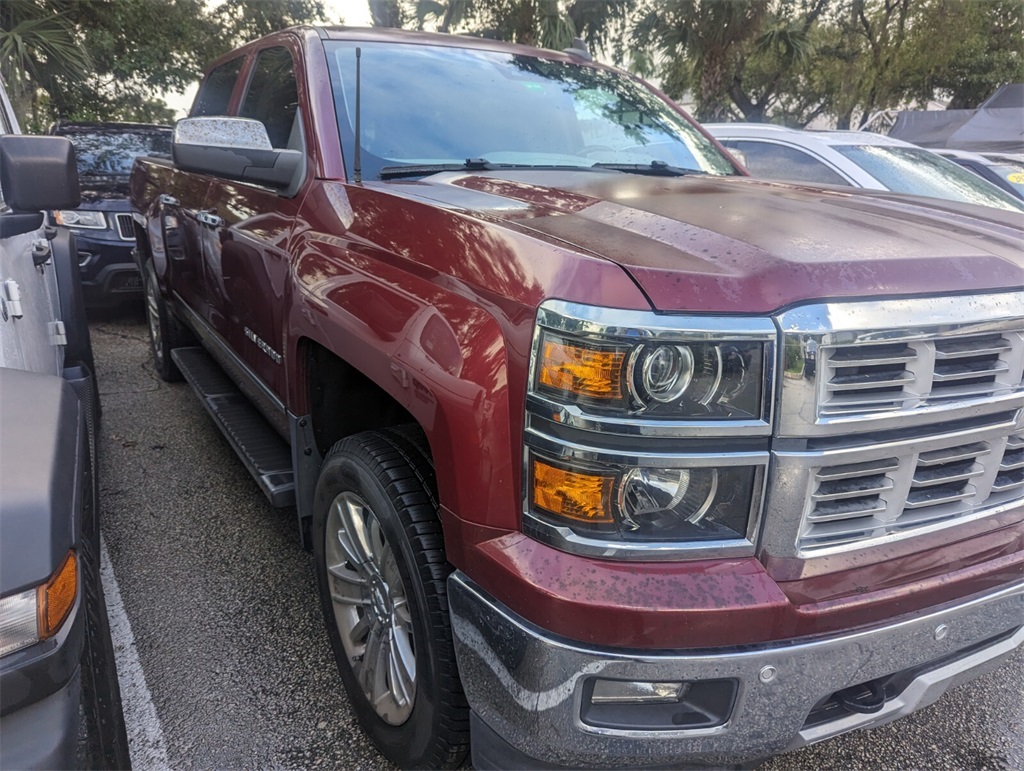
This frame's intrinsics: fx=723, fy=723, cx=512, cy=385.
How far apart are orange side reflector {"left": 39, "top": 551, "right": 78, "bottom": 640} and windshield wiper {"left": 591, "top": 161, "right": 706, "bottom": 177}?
2127 millimetres

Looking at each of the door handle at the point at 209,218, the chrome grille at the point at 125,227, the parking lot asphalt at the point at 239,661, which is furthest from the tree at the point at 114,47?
the parking lot asphalt at the point at 239,661

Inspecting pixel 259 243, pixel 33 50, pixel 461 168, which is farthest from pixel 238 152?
pixel 33 50

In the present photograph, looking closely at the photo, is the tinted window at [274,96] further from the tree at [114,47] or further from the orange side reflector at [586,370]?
the tree at [114,47]

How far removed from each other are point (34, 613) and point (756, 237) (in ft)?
4.95

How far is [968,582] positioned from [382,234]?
1.62 metres

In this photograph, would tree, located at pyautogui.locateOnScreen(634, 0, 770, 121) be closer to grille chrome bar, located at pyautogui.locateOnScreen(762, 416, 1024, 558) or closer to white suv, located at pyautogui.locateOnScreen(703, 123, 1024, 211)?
white suv, located at pyautogui.locateOnScreen(703, 123, 1024, 211)

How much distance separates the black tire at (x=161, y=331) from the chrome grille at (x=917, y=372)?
4.42 meters

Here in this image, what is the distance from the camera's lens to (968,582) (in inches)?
62.4

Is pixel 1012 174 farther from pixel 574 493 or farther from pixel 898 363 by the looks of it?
pixel 574 493

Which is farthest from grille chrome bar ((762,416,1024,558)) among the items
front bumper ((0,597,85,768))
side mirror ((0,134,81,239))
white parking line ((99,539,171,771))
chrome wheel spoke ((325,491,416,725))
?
side mirror ((0,134,81,239))

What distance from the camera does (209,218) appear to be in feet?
10.7

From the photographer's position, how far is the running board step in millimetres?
2643

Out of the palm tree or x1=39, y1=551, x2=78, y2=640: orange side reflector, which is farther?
the palm tree

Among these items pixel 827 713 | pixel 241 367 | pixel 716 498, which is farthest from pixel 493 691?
pixel 241 367
